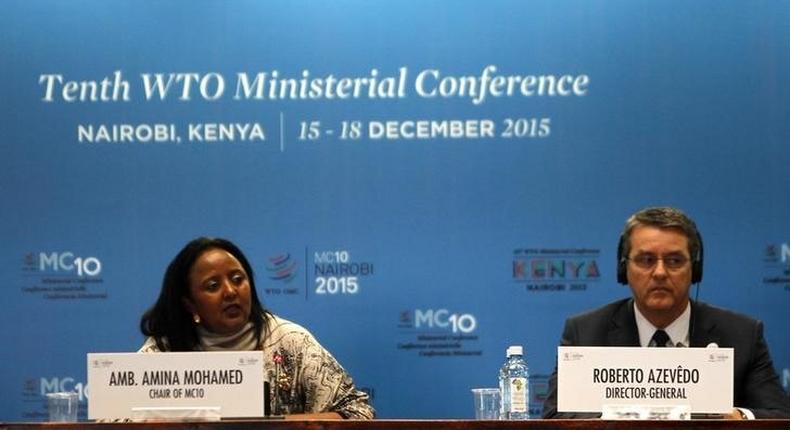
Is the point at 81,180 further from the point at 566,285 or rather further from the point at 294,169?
the point at 566,285

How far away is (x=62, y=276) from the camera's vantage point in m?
4.75

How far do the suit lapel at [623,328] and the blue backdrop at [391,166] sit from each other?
0.93m

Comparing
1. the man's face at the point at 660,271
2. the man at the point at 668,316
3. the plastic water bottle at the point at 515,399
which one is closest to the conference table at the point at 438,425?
the plastic water bottle at the point at 515,399

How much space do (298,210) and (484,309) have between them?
2.69ft

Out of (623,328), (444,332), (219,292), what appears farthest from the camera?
(444,332)

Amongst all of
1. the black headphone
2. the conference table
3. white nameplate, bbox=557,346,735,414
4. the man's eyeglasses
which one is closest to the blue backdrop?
the black headphone

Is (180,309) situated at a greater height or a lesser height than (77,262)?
lesser

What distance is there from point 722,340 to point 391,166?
1.58 metres

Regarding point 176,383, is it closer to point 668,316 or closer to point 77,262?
point 668,316

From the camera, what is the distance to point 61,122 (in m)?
4.76

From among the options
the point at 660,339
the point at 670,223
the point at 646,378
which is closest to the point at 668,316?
the point at 660,339

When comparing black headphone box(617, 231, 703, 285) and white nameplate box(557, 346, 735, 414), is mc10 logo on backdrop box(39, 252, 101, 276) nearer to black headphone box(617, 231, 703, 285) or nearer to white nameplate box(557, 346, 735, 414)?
black headphone box(617, 231, 703, 285)

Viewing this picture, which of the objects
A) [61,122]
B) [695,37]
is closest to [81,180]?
[61,122]

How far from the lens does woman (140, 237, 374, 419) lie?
3.76 m
